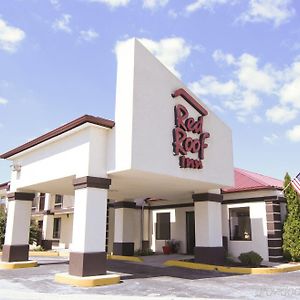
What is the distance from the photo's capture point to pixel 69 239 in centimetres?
3098

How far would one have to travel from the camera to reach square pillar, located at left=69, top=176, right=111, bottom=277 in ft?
42.1

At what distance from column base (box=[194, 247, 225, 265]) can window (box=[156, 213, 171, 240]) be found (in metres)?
7.20

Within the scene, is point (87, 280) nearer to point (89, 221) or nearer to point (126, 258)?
point (89, 221)

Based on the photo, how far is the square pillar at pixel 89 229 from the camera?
505 inches

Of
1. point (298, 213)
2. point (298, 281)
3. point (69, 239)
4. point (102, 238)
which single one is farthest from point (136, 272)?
point (69, 239)

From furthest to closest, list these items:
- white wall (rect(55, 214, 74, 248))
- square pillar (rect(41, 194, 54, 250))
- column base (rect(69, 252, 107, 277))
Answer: square pillar (rect(41, 194, 54, 250)) < white wall (rect(55, 214, 74, 248)) < column base (rect(69, 252, 107, 277))

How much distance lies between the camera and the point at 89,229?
513 inches

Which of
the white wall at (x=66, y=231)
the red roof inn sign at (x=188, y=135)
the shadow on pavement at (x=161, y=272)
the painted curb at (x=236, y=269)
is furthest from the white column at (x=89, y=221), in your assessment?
the white wall at (x=66, y=231)

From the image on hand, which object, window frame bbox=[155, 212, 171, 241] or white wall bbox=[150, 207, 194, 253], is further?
window frame bbox=[155, 212, 171, 241]

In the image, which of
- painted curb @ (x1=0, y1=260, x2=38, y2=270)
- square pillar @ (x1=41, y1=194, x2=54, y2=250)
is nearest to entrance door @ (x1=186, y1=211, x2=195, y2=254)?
painted curb @ (x1=0, y1=260, x2=38, y2=270)

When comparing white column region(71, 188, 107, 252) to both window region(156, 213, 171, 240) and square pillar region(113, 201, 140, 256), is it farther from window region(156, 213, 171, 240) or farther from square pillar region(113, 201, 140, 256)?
window region(156, 213, 171, 240)

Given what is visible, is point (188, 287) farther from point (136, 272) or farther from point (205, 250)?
point (205, 250)

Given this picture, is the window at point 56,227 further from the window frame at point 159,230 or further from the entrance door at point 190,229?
the entrance door at point 190,229

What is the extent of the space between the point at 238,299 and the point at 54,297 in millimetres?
4979
